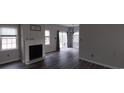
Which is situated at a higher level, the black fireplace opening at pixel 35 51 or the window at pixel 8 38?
the window at pixel 8 38

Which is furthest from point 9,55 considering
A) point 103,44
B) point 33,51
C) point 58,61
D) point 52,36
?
point 103,44

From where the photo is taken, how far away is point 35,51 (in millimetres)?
5035

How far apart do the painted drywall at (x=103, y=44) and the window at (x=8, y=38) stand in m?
3.45

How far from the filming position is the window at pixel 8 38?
4533 millimetres

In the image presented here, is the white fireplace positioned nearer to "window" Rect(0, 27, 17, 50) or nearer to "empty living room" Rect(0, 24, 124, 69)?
"empty living room" Rect(0, 24, 124, 69)

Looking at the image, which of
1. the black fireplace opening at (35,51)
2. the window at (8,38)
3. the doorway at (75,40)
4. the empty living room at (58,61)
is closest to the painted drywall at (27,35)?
the empty living room at (58,61)

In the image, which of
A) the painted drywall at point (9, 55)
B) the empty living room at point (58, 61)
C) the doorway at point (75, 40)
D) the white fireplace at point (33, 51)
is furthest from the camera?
the doorway at point (75, 40)

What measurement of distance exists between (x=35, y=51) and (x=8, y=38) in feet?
4.60

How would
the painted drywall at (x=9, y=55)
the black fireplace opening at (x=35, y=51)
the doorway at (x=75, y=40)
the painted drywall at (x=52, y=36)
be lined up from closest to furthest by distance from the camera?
the painted drywall at (x=9, y=55), the black fireplace opening at (x=35, y=51), the painted drywall at (x=52, y=36), the doorway at (x=75, y=40)

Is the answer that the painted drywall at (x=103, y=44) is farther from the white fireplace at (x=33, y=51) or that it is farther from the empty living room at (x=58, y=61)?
the white fireplace at (x=33, y=51)

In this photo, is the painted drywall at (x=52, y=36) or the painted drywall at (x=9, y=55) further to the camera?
the painted drywall at (x=52, y=36)
